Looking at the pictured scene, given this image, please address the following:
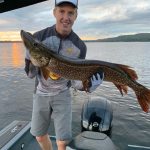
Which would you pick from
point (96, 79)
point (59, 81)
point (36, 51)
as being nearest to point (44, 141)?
point (59, 81)

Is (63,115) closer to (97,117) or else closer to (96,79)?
(96,79)

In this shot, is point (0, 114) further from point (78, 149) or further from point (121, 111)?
point (78, 149)

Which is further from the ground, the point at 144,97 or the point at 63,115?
the point at 144,97

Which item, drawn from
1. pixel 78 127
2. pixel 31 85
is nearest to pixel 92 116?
pixel 78 127

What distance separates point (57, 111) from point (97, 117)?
213cm

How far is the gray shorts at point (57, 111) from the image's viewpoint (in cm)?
507

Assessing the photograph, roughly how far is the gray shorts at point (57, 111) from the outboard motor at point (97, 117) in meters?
1.85

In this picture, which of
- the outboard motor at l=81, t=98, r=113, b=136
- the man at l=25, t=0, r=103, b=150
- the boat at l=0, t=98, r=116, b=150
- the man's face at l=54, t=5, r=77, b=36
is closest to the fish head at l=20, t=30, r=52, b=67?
the man at l=25, t=0, r=103, b=150

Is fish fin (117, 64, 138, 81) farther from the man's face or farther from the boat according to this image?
the boat

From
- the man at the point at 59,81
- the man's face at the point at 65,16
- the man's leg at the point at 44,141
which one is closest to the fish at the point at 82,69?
the man at the point at 59,81

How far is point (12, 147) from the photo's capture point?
639 centimetres

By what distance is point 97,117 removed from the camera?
7059mm

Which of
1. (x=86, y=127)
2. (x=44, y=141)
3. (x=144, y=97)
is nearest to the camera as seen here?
(x=144, y=97)

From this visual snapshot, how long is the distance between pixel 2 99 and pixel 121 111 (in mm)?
8954
